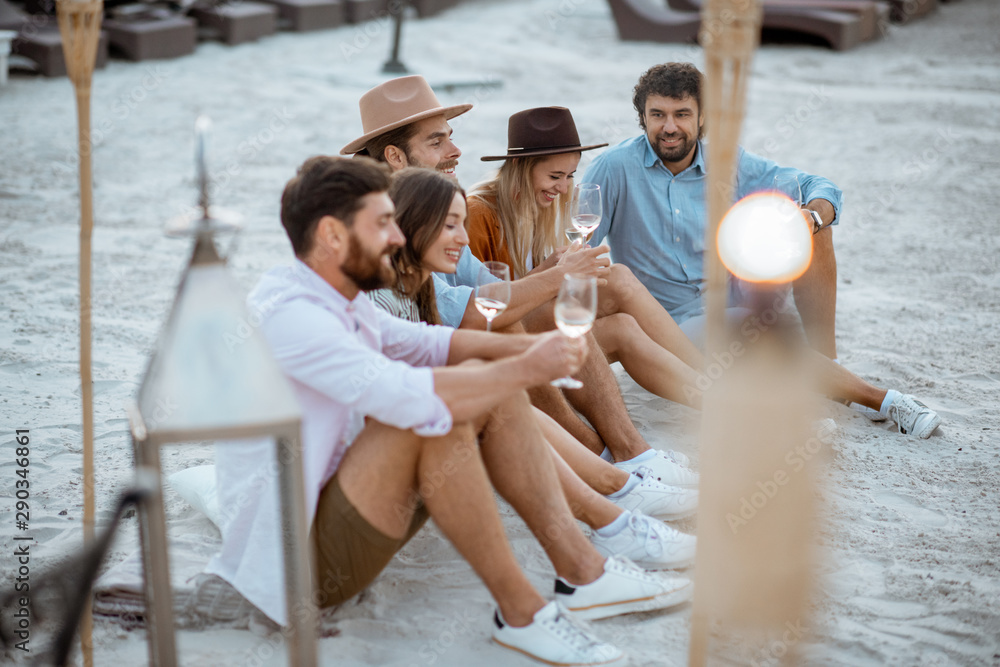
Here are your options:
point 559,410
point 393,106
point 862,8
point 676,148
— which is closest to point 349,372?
point 559,410

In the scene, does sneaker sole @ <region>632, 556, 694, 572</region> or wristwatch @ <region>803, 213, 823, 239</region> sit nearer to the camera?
sneaker sole @ <region>632, 556, 694, 572</region>

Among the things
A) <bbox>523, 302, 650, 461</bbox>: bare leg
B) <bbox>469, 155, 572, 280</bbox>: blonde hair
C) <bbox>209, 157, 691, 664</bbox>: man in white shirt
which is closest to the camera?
<bbox>209, 157, 691, 664</bbox>: man in white shirt

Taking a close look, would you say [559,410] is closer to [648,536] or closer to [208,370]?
[648,536]

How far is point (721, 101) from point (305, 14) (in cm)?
1293

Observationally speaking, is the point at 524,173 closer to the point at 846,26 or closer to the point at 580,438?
the point at 580,438

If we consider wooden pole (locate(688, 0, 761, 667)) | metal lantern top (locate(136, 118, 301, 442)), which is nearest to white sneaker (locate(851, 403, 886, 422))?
wooden pole (locate(688, 0, 761, 667))

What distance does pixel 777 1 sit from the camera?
558 inches

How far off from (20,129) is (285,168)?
2.39m

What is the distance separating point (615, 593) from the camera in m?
2.64

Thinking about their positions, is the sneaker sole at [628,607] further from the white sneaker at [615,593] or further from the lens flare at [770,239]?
the lens flare at [770,239]

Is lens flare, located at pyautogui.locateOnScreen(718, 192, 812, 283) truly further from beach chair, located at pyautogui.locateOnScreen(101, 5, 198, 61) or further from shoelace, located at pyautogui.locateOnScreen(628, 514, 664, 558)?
beach chair, located at pyautogui.locateOnScreen(101, 5, 198, 61)

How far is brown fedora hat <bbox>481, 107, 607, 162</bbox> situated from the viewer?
3.87 meters

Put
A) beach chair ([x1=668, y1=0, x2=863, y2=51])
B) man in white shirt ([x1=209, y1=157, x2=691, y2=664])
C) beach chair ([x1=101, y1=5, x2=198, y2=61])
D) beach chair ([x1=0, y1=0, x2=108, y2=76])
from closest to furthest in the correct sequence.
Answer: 1. man in white shirt ([x1=209, y1=157, x2=691, y2=664])
2. beach chair ([x1=0, y1=0, x2=108, y2=76])
3. beach chair ([x1=101, y1=5, x2=198, y2=61])
4. beach chair ([x1=668, y1=0, x2=863, y2=51])

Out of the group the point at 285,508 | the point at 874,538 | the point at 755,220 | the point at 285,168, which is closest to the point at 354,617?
the point at 285,508
